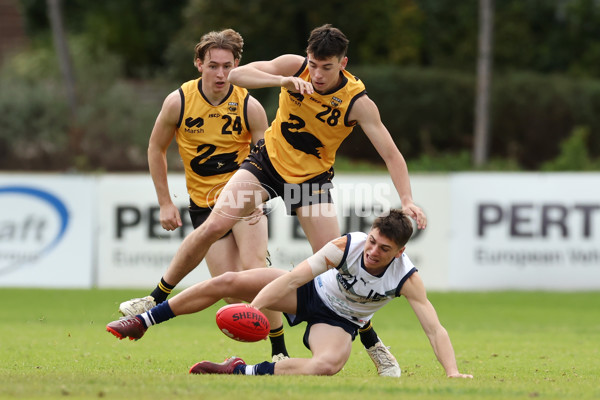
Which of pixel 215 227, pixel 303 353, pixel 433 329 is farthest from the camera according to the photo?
pixel 303 353

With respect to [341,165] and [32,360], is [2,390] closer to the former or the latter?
[32,360]

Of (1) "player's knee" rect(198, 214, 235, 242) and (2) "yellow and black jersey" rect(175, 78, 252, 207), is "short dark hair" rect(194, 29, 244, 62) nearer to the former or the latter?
(2) "yellow and black jersey" rect(175, 78, 252, 207)

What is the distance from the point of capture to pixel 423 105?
32.2 metres

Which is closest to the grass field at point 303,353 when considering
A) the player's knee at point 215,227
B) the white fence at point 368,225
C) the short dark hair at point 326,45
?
the white fence at point 368,225

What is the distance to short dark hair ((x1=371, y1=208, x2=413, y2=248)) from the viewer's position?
7.75m

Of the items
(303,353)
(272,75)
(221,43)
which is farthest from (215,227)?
A: (303,353)

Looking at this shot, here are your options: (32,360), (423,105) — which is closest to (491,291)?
(32,360)

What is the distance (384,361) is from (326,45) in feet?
9.27

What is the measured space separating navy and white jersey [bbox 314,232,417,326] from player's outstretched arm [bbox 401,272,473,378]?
3.5 inches

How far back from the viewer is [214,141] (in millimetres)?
9234

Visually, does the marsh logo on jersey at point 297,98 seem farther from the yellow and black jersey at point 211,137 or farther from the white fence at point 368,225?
the white fence at point 368,225

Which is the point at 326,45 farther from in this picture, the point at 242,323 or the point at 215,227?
the point at 242,323

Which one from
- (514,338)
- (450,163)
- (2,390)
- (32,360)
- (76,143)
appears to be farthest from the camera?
(76,143)

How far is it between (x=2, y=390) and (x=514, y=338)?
23.9 ft
